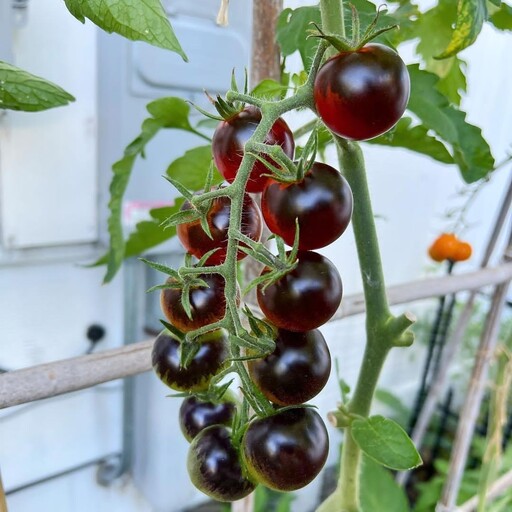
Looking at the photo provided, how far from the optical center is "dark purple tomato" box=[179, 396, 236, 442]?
254 millimetres

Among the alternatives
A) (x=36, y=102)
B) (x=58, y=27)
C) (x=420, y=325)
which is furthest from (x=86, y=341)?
(x=420, y=325)

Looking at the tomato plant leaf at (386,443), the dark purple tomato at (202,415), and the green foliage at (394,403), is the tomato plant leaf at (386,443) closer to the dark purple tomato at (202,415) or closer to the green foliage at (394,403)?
the dark purple tomato at (202,415)

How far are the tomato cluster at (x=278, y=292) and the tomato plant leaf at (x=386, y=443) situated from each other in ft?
0.16

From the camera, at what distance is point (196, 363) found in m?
0.23

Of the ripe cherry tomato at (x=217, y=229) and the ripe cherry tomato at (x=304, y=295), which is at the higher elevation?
the ripe cherry tomato at (x=217, y=229)

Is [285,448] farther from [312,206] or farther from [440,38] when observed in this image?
[440,38]

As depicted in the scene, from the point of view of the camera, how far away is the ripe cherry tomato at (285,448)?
0.20m

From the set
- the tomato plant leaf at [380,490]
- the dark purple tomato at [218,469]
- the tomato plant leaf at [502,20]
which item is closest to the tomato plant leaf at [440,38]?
the tomato plant leaf at [502,20]

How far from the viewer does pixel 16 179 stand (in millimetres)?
638

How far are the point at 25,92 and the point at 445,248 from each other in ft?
2.39

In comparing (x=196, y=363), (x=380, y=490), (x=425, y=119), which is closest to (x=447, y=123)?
(x=425, y=119)

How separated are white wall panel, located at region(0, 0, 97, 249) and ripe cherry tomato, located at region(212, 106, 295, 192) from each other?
1.61ft

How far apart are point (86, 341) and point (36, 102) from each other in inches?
21.7

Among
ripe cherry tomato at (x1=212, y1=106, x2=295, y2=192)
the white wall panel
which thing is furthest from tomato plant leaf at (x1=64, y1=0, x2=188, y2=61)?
the white wall panel
